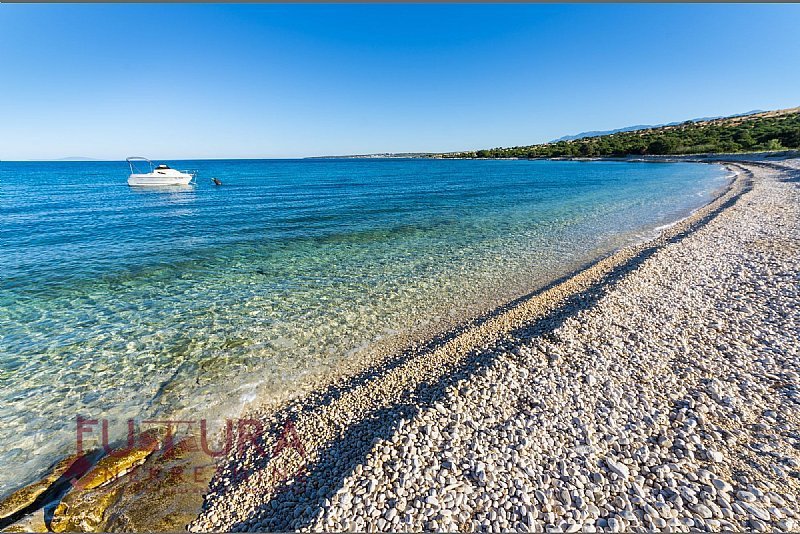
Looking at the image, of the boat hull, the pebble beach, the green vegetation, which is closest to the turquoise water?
the pebble beach

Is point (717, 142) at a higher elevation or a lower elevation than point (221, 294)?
higher

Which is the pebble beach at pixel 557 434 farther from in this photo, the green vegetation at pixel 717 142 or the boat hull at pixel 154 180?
the green vegetation at pixel 717 142

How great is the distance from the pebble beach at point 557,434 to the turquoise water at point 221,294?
2.17 metres

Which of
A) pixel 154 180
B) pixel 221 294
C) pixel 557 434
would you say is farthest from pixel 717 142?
pixel 154 180

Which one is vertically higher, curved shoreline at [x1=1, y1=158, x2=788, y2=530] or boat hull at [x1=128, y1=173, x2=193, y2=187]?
boat hull at [x1=128, y1=173, x2=193, y2=187]

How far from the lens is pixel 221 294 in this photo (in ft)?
42.2

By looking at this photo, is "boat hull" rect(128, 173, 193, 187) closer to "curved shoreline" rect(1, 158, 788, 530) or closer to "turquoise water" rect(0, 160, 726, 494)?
"turquoise water" rect(0, 160, 726, 494)

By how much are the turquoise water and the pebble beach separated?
2.17m

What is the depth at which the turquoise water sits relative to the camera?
779 cm

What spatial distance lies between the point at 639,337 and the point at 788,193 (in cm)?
3344

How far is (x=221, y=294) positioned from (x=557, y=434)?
12010 mm

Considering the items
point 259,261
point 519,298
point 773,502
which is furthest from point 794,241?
point 259,261

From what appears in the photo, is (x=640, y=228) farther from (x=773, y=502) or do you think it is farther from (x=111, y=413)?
(x=111, y=413)

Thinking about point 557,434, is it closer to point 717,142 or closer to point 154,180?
point 154,180
